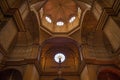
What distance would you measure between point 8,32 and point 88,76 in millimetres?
7382

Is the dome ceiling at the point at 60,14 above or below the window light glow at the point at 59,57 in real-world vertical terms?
above

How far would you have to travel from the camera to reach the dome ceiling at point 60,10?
19.0 metres

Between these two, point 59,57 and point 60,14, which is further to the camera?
point 60,14

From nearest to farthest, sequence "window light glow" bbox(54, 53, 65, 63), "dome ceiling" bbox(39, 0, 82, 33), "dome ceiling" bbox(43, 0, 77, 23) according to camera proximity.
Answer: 1. "window light glow" bbox(54, 53, 65, 63)
2. "dome ceiling" bbox(39, 0, 82, 33)
3. "dome ceiling" bbox(43, 0, 77, 23)

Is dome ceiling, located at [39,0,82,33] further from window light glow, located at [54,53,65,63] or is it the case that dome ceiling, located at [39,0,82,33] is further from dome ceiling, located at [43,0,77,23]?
window light glow, located at [54,53,65,63]

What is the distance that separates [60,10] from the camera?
19766 mm

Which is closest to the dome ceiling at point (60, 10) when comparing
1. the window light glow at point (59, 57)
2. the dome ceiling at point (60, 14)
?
the dome ceiling at point (60, 14)

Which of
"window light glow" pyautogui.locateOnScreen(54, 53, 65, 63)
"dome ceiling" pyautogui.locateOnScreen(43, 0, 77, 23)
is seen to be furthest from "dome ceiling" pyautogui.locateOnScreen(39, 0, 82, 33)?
"window light glow" pyautogui.locateOnScreen(54, 53, 65, 63)

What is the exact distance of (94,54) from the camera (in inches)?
562

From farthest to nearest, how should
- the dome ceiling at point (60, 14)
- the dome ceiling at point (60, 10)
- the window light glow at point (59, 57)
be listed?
1. the dome ceiling at point (60, 10)
2. the dome ceiling at point (60, 14)
3. the window light glow at point (59, 57)

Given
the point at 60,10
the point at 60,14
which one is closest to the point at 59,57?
the point at 60,14

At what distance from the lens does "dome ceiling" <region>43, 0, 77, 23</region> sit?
18950 mm

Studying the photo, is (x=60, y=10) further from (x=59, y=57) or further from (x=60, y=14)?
(x=59, y=57)

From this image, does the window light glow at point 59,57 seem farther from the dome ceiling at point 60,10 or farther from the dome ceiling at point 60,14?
the dome ceiling at point 60,10
